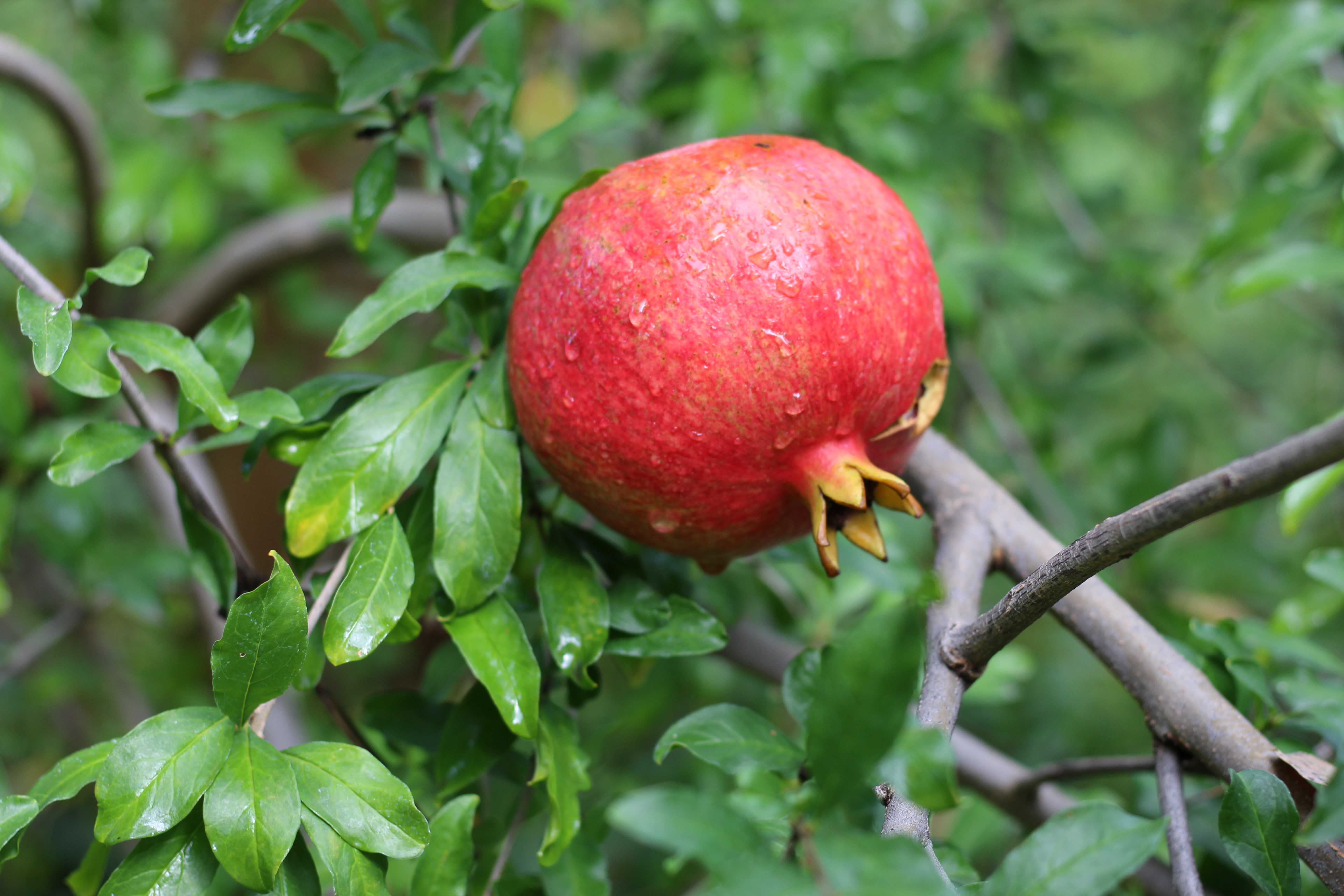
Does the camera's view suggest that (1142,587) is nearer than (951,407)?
Yes

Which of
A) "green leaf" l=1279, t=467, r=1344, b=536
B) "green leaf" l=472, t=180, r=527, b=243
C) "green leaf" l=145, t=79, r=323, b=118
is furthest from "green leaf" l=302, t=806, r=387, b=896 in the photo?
"green leaf" l=1279, t=467, r=1344, b=536

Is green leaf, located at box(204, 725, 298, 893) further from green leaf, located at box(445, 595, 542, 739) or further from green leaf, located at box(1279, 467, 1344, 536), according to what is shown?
green leaf, located at box(1279, 467, 1344, 536)

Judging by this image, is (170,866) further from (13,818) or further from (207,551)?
(207,551)

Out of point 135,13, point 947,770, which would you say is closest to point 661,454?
point 947,770

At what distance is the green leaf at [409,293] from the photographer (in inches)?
21.5

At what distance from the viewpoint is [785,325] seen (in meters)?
0.48

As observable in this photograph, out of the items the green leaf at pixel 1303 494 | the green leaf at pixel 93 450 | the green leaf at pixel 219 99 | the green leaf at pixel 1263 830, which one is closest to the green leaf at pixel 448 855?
the green leaf at pixel 93 450

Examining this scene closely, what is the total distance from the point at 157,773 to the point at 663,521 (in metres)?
0.28

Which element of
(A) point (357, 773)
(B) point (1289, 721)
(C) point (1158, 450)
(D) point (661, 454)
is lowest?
(C) point (1158, 450)

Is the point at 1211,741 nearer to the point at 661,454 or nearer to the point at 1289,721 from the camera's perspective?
the point at 1289,721

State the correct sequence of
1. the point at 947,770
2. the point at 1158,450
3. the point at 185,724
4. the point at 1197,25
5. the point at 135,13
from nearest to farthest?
the point at 947,770 < the point at 185,724 < the point at 1158,450 < the point at 1197,25 < the point at 135,13

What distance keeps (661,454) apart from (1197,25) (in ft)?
4.91

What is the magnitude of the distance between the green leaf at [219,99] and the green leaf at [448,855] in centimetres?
49

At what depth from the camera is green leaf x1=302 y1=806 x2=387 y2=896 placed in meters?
0.46
